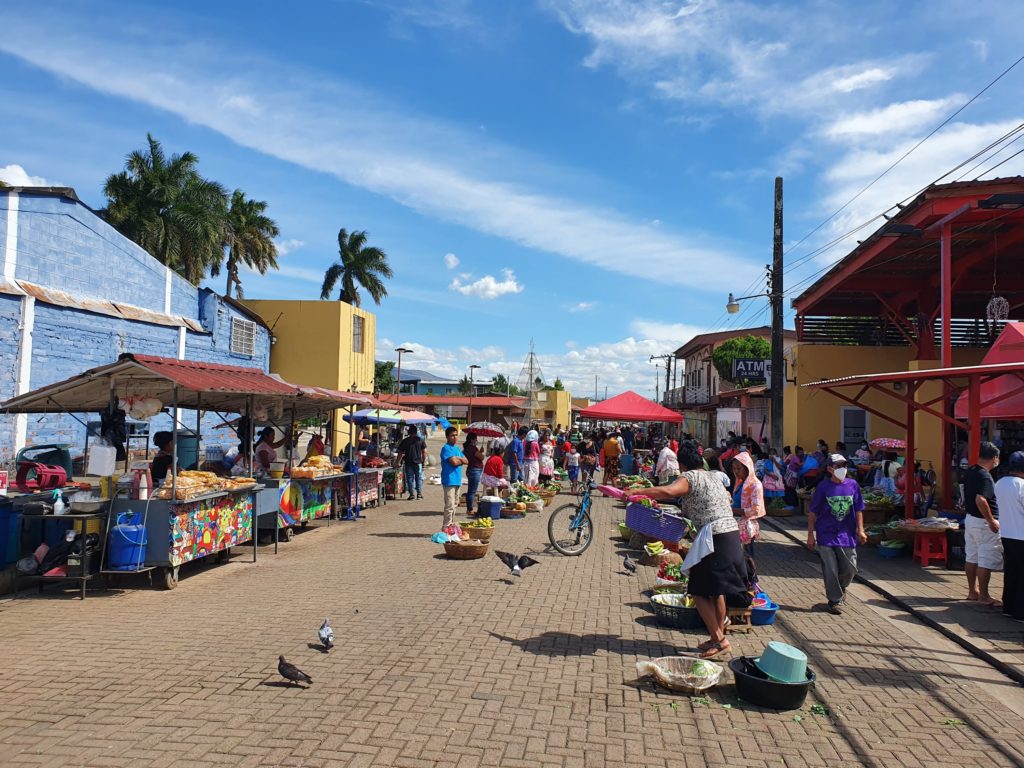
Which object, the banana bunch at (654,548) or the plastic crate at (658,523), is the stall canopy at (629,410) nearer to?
the banana bunch at (654,548)

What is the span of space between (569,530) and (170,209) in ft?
94.0

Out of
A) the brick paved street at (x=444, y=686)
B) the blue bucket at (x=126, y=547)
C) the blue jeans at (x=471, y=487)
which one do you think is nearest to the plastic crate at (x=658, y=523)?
the brick paved street at (x=444, y=686)

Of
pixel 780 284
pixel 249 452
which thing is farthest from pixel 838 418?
pixel 249 452

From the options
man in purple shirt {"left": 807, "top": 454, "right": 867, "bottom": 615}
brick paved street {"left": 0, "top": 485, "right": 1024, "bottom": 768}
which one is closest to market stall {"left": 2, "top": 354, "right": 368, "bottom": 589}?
brick paved street {"left": 0, "top": 485, "right": 1024, "bottom": 768}

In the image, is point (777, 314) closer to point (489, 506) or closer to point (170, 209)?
point (489, 506)

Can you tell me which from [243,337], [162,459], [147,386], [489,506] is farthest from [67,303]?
[489,506]

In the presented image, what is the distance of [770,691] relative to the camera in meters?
5.05

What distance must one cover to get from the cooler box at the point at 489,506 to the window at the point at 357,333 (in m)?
18.7

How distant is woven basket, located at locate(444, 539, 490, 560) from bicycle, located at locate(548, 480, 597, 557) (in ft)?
4.09

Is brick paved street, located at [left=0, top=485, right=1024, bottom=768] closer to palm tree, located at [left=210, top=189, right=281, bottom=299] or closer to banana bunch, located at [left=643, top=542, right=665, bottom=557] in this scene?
banana bunch, located at [left=643, top=542, right=665, bottom=557]

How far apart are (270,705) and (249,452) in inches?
312

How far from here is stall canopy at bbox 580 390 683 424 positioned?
71.2ft

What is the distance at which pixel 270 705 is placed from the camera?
4973mm

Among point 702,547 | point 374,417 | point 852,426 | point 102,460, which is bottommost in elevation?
point 702,547
